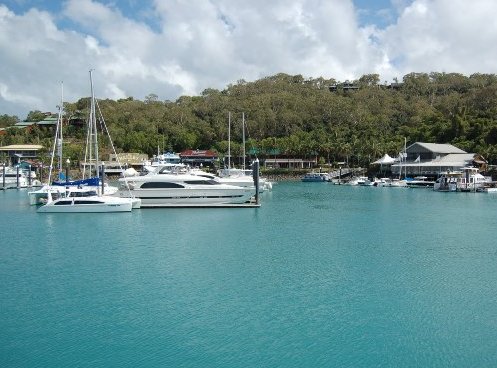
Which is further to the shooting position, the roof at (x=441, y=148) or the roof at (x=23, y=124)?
the roof at (x=23, y=124)

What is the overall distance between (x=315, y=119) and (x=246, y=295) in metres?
97.9

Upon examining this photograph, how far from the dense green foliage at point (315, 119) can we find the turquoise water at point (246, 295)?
66.7 m

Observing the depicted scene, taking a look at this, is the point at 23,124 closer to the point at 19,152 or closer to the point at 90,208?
the point at 19,152

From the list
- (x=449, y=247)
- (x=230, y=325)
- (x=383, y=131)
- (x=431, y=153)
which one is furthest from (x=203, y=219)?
(x=383, y=131)

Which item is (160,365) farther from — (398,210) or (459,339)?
(398,210)

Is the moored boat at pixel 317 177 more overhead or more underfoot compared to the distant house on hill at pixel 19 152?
more underfoot

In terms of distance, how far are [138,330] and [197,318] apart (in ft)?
6.21

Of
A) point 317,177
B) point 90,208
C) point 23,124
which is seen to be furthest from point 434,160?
point 23,124

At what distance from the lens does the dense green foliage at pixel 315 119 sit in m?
98.6

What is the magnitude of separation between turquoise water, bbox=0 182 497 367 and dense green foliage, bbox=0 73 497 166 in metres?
66.7

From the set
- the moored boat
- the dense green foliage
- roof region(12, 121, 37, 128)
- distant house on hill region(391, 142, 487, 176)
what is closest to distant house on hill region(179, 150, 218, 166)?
the dense green foliage

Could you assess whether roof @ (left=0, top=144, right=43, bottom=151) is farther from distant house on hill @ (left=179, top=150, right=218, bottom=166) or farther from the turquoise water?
the turquoise water

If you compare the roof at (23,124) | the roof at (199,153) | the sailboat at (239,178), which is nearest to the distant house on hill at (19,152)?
the roof at (23,124)

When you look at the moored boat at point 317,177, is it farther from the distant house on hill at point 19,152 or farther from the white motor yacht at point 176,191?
the distant house on hill at point 19,152
